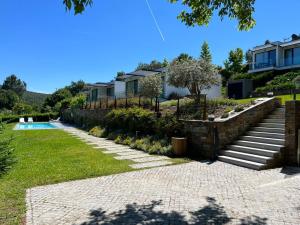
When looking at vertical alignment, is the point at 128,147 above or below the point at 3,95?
below

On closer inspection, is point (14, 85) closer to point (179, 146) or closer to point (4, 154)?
point (179, 146)

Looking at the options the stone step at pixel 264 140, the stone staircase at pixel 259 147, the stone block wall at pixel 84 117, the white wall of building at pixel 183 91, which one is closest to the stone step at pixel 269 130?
the stone staircase at pixel 259 147

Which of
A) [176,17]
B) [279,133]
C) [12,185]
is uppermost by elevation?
[176,17]

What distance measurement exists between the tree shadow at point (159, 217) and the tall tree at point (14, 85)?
103m

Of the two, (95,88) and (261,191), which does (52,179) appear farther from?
(95,88)

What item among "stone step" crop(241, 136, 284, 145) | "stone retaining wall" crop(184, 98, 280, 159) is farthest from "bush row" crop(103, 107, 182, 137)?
"stone step" crop(241, 136, 284, 145)

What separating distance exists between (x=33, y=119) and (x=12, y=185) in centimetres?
4103

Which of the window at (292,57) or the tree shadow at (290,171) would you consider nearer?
the tree shadow at (290,171)

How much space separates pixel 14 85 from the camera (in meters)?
97.4

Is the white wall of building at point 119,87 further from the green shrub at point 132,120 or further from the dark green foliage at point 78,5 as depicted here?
the dark green foliage at point 78,5

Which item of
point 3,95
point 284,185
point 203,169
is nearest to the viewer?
point 284,185

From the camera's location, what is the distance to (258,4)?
5.96m

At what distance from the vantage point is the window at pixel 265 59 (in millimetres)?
35875

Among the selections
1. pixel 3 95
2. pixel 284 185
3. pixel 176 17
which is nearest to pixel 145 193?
pixel 284 185
